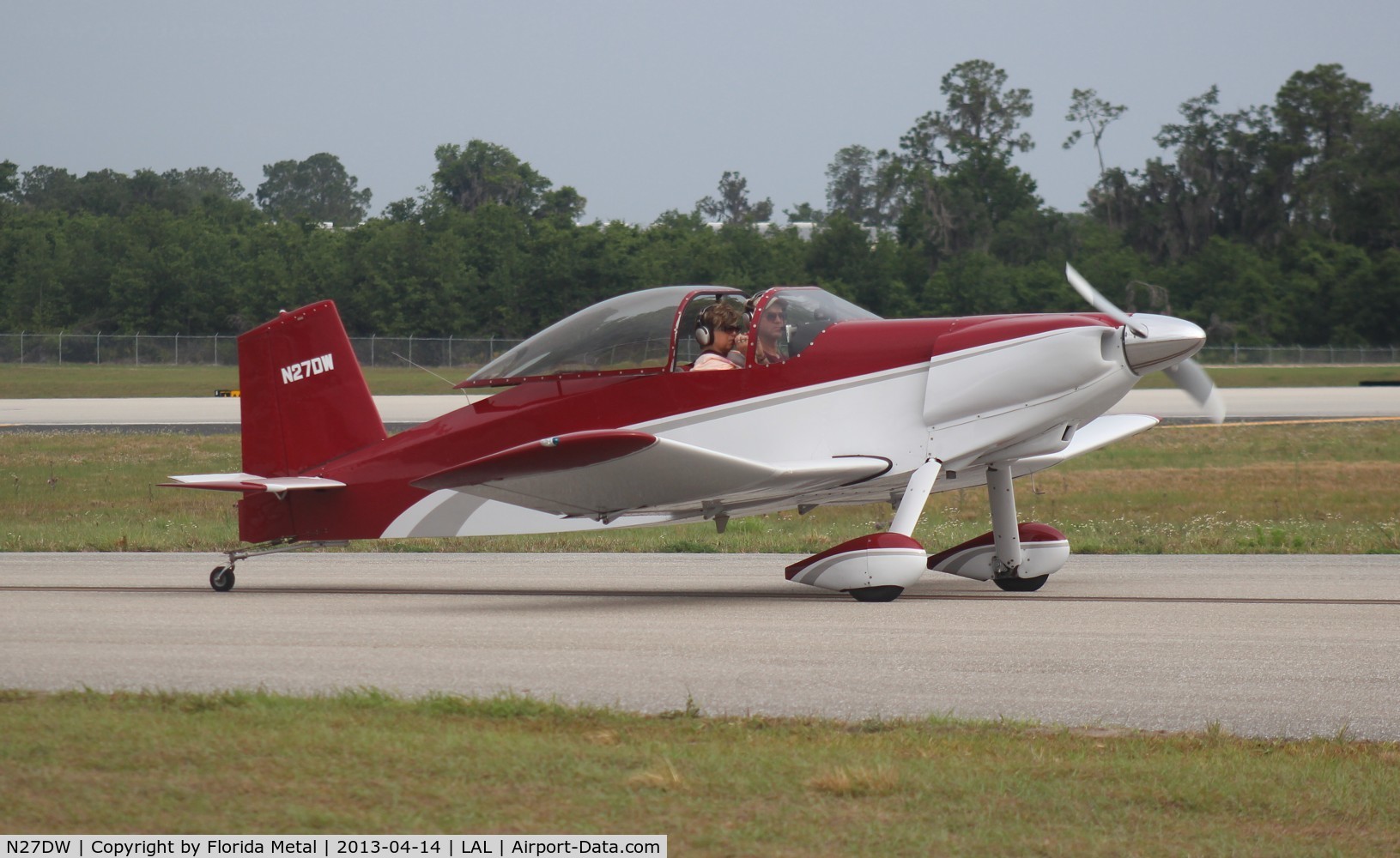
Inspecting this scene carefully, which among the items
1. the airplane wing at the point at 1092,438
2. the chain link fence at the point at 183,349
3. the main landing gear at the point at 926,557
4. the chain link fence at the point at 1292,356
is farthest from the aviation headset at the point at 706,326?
the chain link fence at the point at 1292,356

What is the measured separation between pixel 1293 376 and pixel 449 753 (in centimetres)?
6229

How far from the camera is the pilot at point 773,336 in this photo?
1057 centimetres

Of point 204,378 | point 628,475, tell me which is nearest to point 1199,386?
point 628,475

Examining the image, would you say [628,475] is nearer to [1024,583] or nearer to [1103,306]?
[1024,583]

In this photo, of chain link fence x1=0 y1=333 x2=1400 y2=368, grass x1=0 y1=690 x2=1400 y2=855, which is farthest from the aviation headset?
chain link fence x1=0 y1=333 x2=1400 y2=368

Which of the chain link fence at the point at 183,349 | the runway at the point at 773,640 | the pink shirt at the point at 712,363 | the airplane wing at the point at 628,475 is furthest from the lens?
the chain link fence at the point at 183,349

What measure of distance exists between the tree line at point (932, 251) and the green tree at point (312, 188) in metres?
89.2

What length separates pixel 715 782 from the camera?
4.93 meters

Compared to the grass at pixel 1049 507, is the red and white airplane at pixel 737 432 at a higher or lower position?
higher

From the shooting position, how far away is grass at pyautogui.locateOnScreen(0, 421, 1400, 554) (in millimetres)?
15234

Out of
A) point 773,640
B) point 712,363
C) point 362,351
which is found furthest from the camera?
point 362,351

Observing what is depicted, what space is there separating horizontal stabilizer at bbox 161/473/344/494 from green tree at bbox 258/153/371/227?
6824 inches

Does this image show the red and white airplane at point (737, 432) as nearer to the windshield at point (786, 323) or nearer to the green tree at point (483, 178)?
the windshield at point (786, 323)

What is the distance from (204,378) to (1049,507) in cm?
5032
